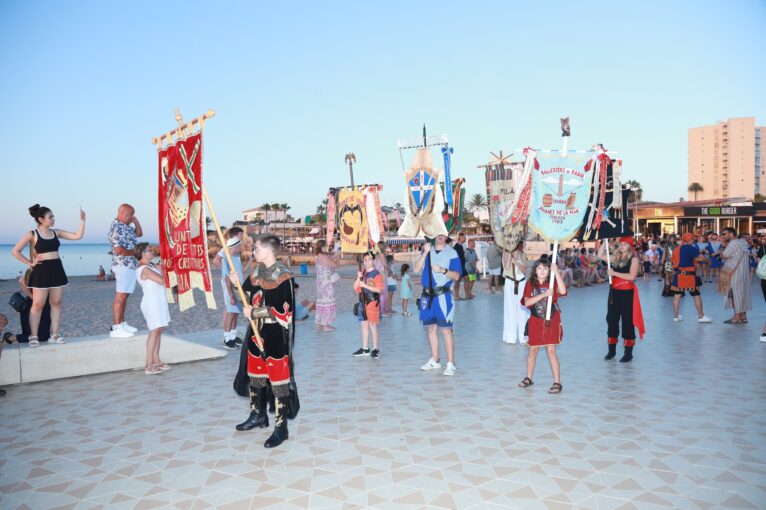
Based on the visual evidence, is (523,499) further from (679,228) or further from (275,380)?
(679,228)

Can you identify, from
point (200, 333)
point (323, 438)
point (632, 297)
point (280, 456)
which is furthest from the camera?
point (200, 333)

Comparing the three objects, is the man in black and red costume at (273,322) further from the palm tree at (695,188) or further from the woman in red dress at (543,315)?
the palm tree at (695,188)

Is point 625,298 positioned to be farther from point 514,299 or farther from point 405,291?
point 405,291

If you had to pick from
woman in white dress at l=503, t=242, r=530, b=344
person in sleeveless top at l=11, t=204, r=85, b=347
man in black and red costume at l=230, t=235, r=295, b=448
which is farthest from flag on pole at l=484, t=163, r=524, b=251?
person in sleeveless top at l=11, t=204, r=85, b=347

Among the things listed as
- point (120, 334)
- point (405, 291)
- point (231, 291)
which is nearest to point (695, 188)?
point (405, 291)

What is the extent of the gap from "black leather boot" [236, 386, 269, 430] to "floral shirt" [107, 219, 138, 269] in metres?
3.96

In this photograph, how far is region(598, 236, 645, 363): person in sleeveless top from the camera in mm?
8023

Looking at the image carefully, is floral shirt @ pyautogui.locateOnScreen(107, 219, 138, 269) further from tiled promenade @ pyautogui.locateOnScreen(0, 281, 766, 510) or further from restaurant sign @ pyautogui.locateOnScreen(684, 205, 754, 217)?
restaurant sign @ pyautogui.locateOnScreen(684, 205, 754, 217)

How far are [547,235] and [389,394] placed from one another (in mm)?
2866

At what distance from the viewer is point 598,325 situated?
11.9 metres

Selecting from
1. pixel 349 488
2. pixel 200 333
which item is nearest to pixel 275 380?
pixel 349 488

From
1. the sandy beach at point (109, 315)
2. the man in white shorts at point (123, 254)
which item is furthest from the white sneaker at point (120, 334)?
the sandy beach at point (109, 315)

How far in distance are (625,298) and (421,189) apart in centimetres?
354

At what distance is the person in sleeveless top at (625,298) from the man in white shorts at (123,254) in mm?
7081
